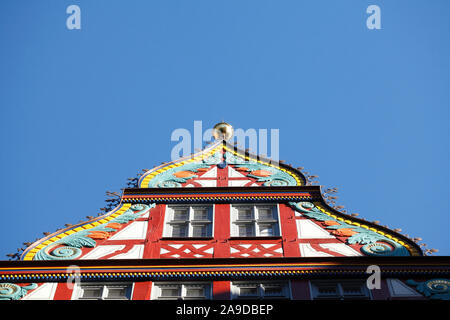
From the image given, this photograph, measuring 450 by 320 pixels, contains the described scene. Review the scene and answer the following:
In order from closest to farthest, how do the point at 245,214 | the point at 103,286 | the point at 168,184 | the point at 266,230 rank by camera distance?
the point at 103,286 < the point at 266,230 < the point at 245,214 < the point at 168,184

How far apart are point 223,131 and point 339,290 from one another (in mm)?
8399

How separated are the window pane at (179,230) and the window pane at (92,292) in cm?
243

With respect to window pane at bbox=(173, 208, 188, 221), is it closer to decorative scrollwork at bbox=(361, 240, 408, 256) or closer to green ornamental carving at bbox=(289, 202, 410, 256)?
green ornamental carving at bbox=(289, 202, 410, 256)

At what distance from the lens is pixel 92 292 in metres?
12.7

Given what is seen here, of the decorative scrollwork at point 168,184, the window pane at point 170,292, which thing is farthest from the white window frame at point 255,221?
the window pane at point 170,292

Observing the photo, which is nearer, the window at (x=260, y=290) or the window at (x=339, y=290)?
the window at (x=339, y=290)

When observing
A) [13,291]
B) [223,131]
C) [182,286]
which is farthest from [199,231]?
[223,131]

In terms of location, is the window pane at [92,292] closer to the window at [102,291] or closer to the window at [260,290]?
the window at [102,291]

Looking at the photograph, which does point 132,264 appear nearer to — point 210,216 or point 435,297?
point 210,216

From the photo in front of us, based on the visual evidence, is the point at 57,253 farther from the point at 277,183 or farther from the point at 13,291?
the point at 277,183

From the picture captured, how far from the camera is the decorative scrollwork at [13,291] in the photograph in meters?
12.2

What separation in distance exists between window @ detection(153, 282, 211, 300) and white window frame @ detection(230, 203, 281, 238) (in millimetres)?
1951

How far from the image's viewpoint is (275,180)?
16.8m
